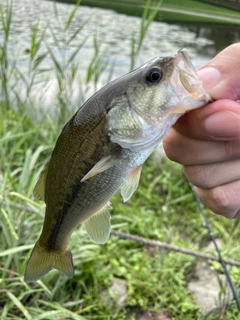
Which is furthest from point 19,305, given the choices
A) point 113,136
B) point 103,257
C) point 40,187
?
point 113,136

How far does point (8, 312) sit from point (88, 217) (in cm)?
107

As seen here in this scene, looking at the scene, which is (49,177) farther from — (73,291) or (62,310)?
(73,291)

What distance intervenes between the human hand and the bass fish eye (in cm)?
12

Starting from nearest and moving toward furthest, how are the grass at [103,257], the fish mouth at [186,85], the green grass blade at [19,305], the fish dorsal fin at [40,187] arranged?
the fish mouth at [186,85] → the fish dorsal fin at [40,187] → the green grass blade at [19,305] → the grass at [103,257]

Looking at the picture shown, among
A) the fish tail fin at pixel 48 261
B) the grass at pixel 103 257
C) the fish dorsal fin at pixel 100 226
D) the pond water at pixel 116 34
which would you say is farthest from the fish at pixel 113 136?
the pond water at pixel 116 34

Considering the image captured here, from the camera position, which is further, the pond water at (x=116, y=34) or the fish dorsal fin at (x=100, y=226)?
the pond water at (x=116, y=34)

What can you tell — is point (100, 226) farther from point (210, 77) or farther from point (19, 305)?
point (19, 305)

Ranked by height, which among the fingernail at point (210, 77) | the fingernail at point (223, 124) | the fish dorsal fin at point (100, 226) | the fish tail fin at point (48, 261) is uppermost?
the fingernail at point (210, 77)

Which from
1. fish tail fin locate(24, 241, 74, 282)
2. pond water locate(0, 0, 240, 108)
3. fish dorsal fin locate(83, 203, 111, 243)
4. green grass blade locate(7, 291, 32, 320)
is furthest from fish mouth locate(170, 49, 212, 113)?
pond water locate(0, 0, 240, 108)

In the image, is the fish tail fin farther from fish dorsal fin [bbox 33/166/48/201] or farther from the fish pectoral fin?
the fish pectoral fin

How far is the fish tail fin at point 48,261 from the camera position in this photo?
143cm

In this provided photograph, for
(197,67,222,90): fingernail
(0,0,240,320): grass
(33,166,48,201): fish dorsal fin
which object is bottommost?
(0,0,240,320): grass

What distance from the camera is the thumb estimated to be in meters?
1.14

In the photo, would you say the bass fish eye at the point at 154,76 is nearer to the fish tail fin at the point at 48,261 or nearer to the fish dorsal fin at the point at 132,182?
the fish dorsal fin at the point at 132,182
